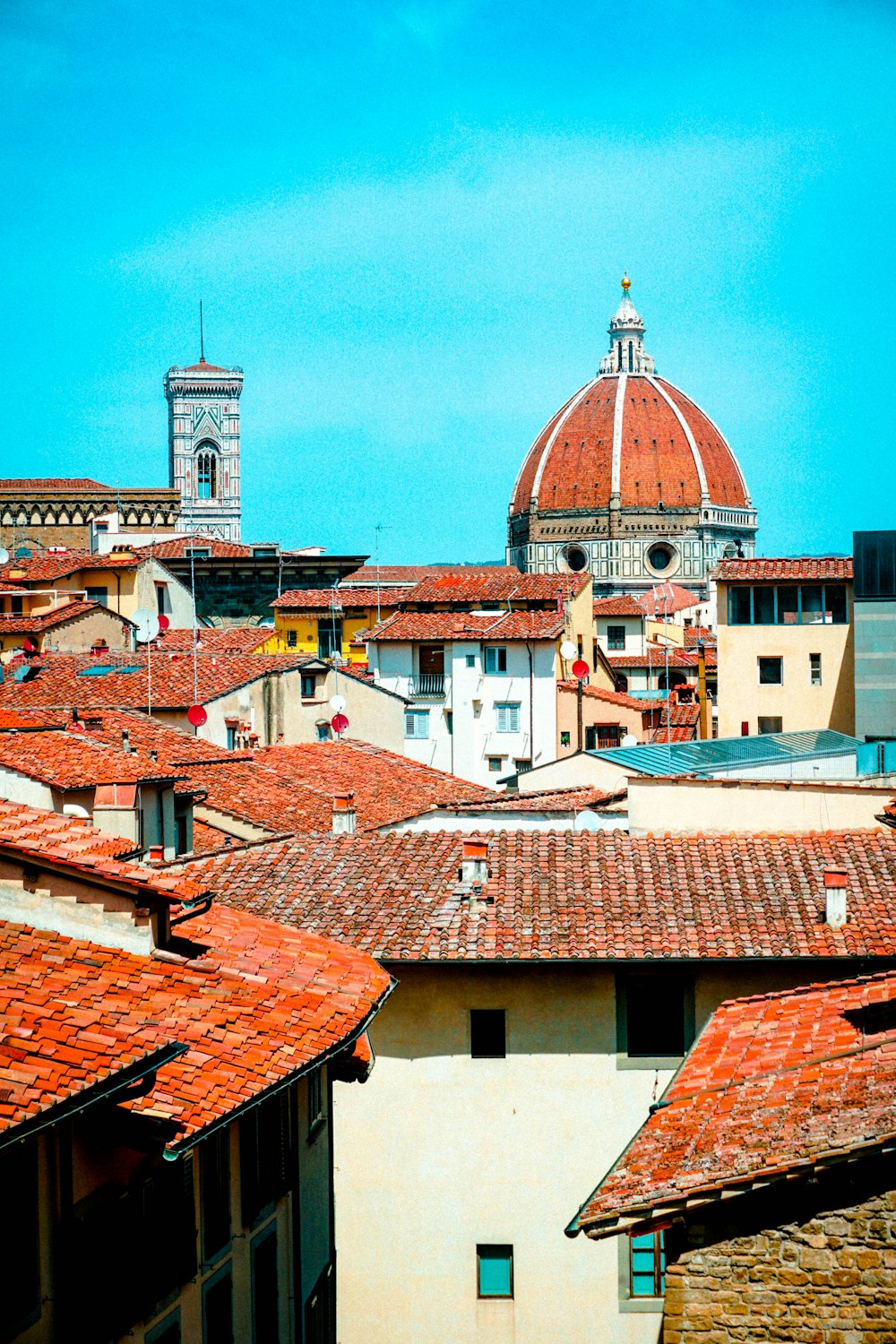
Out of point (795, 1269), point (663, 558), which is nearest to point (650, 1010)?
point (795, 1269)

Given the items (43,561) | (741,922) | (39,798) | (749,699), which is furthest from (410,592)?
(741,922)

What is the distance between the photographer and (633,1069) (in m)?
15.8

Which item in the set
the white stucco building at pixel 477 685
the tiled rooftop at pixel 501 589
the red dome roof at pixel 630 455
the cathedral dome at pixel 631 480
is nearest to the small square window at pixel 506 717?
the white stucco building at pixel 477 685

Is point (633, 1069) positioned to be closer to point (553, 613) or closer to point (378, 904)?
point (378, 904)

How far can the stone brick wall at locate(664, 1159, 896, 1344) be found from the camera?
26.6 feet

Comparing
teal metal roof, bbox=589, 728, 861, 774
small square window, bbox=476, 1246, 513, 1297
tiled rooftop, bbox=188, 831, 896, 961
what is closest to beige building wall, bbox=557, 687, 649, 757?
teal metal roof, bbox=589, 728, 861, 774

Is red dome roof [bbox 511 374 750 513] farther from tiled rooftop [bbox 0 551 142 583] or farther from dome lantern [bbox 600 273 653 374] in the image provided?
tiled rooftop [bbox 0 551 142 583]

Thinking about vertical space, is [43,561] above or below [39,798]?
above

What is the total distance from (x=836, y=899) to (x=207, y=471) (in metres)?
144

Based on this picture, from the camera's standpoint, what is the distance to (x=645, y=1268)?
15.5 m

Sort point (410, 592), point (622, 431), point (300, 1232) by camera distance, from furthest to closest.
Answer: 1. point (622, 431)
2. point (410, 592)
3. point (300, 1232)

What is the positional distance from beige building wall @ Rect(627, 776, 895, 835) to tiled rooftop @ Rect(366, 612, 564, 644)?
28.7 meters

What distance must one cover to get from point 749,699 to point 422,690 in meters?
11.8

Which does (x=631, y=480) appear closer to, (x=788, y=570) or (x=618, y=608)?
(x=618, y=608)
